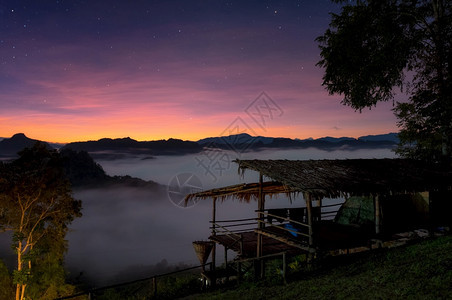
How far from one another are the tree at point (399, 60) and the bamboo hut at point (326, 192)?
4280mm

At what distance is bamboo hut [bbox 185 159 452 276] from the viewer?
438 inches

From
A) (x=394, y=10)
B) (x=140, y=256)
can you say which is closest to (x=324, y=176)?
(x=394, y=10)

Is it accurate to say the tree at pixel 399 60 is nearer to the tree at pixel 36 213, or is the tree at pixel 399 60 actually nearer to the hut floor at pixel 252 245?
the hut floor at pixel 252 245

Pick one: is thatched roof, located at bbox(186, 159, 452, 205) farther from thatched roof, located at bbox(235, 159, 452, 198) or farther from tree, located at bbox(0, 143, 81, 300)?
tree, located at bbox(0, 143, 81, 300)

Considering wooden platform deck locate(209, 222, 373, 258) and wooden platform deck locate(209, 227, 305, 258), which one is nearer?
wooden platform deck locate(209, 222, 373, 258)

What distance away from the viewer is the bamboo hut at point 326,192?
36.5 ft

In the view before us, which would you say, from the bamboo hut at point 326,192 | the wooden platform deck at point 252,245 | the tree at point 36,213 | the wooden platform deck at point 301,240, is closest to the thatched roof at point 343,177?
the bamboo hut at point 326,192

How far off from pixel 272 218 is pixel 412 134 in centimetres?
1290

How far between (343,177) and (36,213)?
19905 millimetres

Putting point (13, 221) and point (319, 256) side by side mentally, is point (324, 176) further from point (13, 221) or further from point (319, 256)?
point (13, 221)

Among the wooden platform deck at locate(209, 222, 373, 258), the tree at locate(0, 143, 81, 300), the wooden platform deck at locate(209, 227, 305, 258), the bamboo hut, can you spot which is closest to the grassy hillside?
the wooden platform deck at locate(209, 222, 373, 258)

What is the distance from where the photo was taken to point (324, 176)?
11867 mm

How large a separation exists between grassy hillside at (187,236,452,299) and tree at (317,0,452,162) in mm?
9810

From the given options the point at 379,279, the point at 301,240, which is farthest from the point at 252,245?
the point at 379,279
